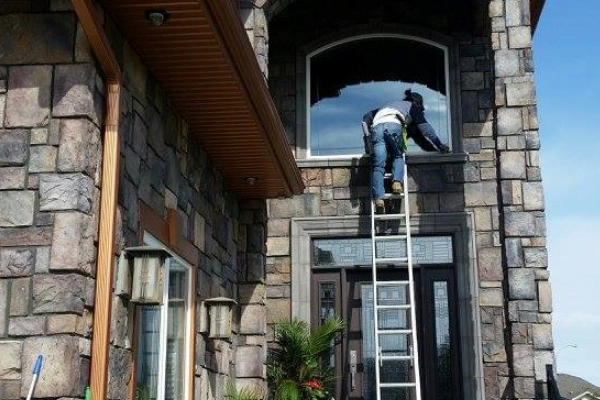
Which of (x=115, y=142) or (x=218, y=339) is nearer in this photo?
(x=115, y=142)

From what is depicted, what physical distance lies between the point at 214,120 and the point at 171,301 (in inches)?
50.9

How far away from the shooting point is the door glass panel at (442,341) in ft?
27.5

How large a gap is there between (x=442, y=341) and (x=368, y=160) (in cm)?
206

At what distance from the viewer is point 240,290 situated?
25.0 ft

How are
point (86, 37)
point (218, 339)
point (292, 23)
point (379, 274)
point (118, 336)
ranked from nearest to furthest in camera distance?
1. point (86, 37)
2. point (118, 336)
3. point (218, 339)
4. point (379, 274)
5. point (292, 23)

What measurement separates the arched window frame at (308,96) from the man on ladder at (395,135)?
25cm

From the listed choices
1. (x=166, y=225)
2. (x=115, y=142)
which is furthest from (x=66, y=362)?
(x=166, y=225)

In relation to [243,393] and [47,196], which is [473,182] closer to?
[243,393]

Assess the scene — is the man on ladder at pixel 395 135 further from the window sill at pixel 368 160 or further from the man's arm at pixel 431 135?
the window sill at pixel 368 160

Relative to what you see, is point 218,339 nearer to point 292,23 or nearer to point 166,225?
point 166,225

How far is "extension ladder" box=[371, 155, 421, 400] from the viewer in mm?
8242

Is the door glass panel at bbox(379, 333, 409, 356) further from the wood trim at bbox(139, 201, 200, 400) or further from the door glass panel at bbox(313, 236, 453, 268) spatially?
the wood trim at bbox(139, 201, 200, 400)

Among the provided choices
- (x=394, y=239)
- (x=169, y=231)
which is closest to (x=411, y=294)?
(x=394, y=239)

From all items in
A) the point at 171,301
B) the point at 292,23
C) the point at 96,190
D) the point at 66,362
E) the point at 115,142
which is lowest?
the point at 66,362
